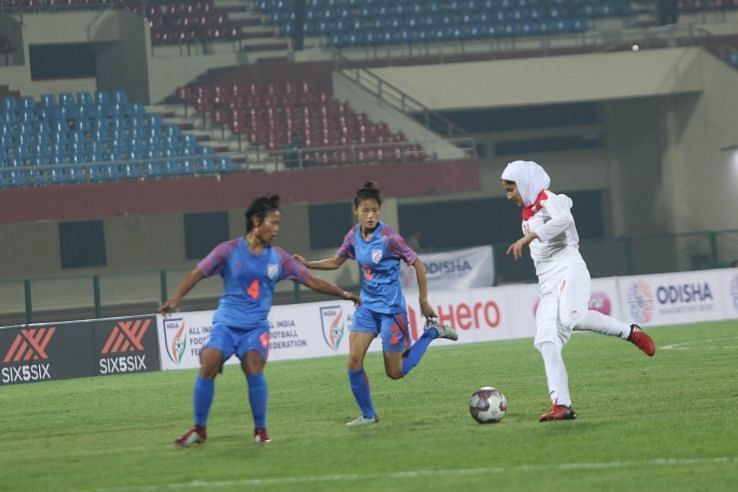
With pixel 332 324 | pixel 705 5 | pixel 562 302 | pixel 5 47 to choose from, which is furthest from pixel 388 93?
pixel 562 302

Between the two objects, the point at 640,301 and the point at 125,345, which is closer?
the point at 125,345

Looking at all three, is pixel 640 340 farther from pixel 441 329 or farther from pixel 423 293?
pixel 423 293

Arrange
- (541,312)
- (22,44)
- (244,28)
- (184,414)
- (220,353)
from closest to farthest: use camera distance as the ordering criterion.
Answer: (220,353) → (541,312) → (184,414) → (22,44) → (244,28)

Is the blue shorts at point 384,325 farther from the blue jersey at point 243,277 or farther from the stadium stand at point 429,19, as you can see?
the stadium stand at point 429,19

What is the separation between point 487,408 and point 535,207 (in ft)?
5.72

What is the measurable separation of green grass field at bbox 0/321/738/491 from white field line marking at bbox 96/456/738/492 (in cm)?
1

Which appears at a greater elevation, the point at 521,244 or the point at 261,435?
the point at 521,244

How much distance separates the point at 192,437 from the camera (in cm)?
1153

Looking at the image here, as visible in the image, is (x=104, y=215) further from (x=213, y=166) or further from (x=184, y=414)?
(x=184, y=414)

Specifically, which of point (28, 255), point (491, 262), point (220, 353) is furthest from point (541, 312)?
point (28, 255)

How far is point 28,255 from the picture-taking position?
124 ft

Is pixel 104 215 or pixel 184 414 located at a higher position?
pixel 104 215

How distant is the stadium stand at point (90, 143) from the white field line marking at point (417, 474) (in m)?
26.9

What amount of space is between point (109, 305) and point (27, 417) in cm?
1458
